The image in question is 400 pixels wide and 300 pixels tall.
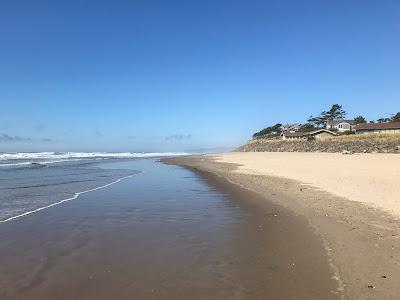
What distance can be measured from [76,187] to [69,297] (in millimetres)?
16199

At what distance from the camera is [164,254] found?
324 inches

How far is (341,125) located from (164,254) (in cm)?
11082

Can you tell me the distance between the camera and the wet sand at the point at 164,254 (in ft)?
20.2

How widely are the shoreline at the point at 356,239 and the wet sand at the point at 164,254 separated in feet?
1.00

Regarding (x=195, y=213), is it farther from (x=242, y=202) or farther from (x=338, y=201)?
(x=338, y=201)

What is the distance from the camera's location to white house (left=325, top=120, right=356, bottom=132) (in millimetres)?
109125

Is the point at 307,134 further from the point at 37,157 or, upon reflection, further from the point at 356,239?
the point at 356,239

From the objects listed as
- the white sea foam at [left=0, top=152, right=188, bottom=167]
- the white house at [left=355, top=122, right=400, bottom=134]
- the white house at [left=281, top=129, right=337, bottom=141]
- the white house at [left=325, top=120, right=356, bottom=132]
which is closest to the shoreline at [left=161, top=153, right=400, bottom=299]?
the white sea foam at [left=0, top=152, right=188, bottom=167]

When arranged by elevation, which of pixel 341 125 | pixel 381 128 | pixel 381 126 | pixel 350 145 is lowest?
pixel 350 145

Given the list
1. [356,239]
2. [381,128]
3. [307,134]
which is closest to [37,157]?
[307,134]

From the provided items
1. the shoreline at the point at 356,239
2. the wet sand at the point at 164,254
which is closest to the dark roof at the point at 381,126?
the shoreline at the point at 356,239

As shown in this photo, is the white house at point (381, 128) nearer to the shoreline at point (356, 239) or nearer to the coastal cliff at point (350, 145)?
the coastal cliff at point (350, 145)

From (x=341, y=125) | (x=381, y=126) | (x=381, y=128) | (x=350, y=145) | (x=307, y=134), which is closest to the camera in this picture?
(x=350, y=145)

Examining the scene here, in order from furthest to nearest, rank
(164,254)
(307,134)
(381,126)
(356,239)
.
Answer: (307,134) < (381,126) < (356,239) < (164,254)
